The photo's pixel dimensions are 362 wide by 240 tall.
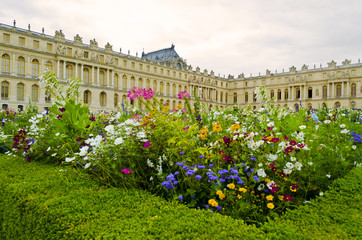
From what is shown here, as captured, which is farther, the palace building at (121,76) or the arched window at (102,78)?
the arched window at (102,78)

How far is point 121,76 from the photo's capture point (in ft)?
139

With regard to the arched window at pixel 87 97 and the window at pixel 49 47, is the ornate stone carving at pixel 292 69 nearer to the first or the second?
the arched window at pixel 87 97

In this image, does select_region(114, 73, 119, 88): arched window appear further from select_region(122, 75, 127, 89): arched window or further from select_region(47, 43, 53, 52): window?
select_region(47, 43, 53, 52): window

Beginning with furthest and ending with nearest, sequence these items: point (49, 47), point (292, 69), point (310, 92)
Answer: point (292, 69), point (310, 92), point (49, 47)

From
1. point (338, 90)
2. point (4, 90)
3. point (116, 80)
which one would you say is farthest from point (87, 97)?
point (338, 90)

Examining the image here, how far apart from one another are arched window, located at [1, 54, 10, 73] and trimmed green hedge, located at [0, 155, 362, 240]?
33.9 m

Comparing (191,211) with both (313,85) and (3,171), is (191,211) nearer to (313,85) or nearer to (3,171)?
(3,171)

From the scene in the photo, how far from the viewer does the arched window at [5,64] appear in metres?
29.7

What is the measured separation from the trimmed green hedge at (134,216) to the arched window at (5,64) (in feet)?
111

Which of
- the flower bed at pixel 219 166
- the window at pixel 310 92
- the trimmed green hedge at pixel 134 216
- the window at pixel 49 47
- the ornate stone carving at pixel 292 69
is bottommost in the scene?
the trimmed green hedge at pixel 134 216

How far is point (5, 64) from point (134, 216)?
36045 mm

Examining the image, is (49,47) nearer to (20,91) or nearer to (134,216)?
(20,91)

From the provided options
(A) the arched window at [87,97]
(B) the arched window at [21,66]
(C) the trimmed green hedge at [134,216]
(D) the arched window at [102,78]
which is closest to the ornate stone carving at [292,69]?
(D) the arched window at [102,78]

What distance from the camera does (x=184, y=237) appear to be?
1771mm
